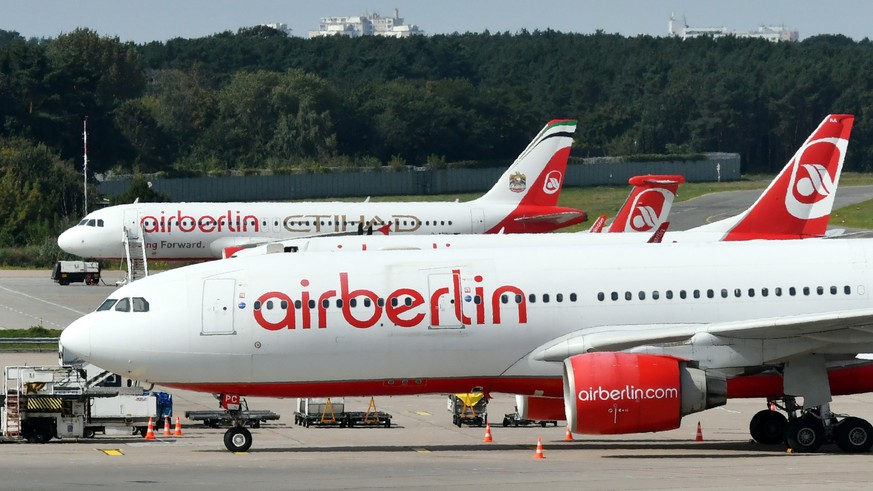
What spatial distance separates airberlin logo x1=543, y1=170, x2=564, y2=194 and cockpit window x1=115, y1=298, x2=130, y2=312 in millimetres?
42058

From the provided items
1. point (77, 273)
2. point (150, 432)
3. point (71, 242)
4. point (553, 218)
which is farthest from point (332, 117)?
point (150, 432)

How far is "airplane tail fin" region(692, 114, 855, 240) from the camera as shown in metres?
42.7

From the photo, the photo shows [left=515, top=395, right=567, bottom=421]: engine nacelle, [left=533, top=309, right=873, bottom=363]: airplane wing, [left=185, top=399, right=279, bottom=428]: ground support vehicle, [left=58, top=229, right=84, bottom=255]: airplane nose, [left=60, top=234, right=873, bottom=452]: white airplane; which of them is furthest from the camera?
[left=58, top=229, right=84, bottom=255]: airplane nose

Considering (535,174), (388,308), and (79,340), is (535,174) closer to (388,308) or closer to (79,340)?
(388,308)

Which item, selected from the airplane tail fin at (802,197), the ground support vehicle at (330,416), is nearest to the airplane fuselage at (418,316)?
the ground support vehicle at (330,416)

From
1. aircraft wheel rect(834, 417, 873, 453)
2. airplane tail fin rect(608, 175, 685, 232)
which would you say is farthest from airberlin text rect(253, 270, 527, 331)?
airplane tail fin rect(608, 175, 685, 232)

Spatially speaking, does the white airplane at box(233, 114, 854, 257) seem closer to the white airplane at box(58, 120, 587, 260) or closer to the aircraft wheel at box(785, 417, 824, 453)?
the aircraft wheel at box(785, 417, 824, 453)

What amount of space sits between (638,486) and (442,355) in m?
6.24

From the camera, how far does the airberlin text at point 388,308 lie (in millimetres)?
28938

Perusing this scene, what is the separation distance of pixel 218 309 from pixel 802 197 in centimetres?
2133

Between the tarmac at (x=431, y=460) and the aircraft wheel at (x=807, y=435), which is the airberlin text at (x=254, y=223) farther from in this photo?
the aircraft wheel at (x=807, y=435)

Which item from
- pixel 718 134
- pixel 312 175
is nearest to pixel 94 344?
pixel 312 175

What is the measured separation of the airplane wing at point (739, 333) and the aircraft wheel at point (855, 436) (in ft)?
5.08

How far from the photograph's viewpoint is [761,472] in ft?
84.7
